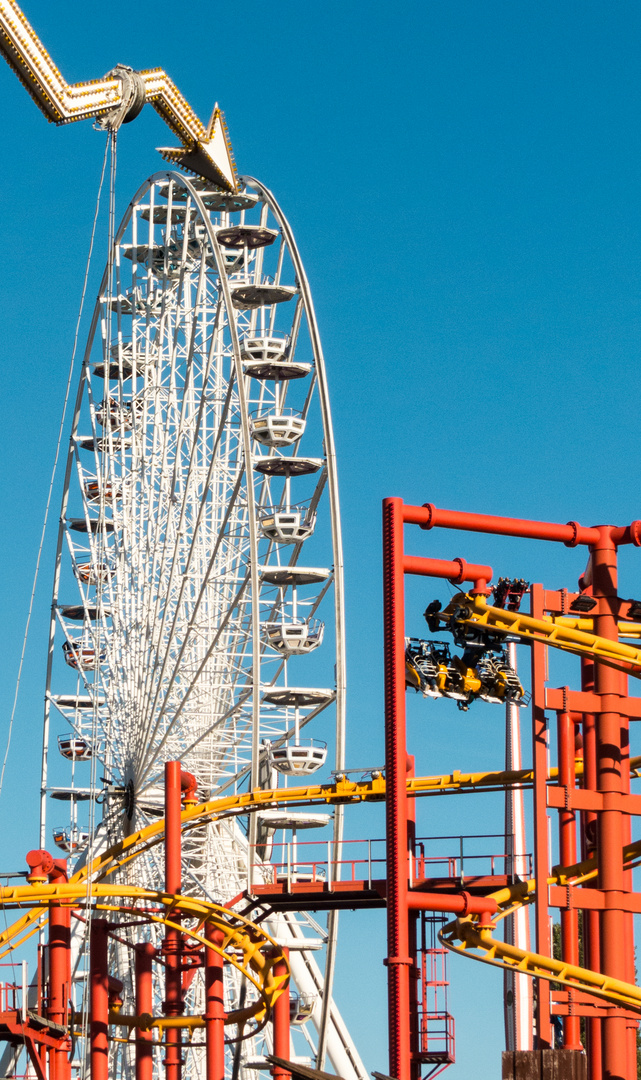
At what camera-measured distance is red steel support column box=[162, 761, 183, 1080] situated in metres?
37.2

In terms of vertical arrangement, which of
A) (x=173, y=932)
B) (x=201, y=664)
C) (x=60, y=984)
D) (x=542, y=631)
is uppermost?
(x=201, y=664)

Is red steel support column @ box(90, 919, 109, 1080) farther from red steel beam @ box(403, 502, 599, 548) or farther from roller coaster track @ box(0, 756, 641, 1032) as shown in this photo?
red steel beam @ box(403, 502, 599, 548)

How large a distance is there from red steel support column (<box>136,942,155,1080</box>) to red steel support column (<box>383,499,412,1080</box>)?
31.7 ft

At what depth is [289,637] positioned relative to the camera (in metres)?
46.4

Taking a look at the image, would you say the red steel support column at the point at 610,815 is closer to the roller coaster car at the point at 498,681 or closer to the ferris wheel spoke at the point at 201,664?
the roller coaster car at the point at 498,681

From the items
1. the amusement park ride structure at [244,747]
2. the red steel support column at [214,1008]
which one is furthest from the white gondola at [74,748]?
the red steel support column at [214,1008]

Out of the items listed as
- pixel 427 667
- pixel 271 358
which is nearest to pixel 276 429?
pixel 271 358

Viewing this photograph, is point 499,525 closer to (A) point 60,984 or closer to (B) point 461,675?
(B) point 461,675

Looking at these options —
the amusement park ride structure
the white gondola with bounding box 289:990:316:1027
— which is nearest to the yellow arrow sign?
the amusement park ride structure

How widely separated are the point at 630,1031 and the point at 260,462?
1882cm

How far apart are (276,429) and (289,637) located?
173 inches

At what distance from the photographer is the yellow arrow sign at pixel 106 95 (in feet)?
98.0

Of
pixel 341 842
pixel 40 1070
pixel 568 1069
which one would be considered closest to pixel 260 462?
pixel 341 842

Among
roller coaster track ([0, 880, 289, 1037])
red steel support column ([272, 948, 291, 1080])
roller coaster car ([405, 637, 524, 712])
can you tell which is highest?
roller coaster car ([405, 637, 524, 712])
